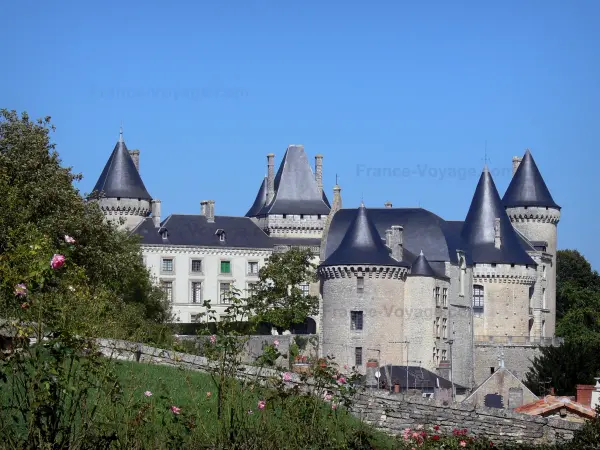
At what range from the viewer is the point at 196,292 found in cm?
8381

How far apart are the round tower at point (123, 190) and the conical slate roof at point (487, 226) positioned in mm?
19309

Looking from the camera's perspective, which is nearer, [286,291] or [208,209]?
[286,291]

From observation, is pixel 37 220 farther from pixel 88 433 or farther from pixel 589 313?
pixel 589 313

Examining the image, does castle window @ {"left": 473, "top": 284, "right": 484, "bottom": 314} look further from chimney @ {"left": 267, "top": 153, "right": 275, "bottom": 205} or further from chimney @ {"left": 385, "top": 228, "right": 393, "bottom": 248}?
chimney @ {"left": 267, "top": 153, "right": 275, "bottom": 205}

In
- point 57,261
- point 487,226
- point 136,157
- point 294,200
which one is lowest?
point 57,261

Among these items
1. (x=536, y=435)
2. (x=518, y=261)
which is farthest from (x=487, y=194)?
(x=536, y=435)

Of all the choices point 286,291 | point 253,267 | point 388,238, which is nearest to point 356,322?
point 388,238

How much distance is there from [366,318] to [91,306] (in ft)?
143

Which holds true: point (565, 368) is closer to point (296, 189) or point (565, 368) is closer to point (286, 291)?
point (286, 291)

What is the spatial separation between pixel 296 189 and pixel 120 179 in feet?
35.5

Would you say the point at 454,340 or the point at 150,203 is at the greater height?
the point at 150,203

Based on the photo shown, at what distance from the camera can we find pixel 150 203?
278ft

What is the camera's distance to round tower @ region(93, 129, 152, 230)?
82.9 meters

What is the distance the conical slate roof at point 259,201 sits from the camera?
88.2 m
